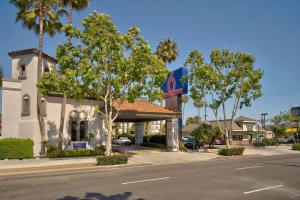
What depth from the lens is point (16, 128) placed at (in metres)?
26.1

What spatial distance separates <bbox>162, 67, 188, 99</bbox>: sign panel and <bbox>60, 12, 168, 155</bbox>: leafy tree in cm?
945

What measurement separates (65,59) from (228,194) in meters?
14.9

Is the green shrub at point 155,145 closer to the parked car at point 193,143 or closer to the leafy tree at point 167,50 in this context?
the parked car at point 193,143

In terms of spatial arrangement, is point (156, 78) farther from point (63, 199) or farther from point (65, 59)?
point (63, 199)

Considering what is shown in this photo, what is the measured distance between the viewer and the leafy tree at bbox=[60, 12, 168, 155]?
20703mm

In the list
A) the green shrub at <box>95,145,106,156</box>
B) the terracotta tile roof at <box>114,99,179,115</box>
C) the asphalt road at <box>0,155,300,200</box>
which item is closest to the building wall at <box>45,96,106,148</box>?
the green shrub at <box>95,145,106,156</box>

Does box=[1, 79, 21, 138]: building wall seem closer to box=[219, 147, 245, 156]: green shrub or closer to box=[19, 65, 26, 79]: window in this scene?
box=[19, 65, 26, 79]: window

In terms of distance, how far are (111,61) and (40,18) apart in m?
8.67

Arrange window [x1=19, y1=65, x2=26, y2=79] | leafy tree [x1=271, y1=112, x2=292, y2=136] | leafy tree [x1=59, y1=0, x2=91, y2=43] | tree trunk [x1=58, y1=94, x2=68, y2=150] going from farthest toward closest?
leafy tree [x1=271, y1=112, x2=292, y2=136], leafy tree [x1=59, y1=0, x2=91, y2=43], window [x1=19, y1=65, x2=26, y2=79], tree trunk [x1=58, y1=94, x2=68, y2=150]

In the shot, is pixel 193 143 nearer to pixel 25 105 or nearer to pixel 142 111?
pixel 142 111

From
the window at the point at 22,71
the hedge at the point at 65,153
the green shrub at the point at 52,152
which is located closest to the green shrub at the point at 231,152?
the hedge at the point at 65,153

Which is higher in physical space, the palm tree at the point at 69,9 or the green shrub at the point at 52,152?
the palm tree at the point at 69,9

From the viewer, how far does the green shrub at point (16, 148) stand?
22.5m

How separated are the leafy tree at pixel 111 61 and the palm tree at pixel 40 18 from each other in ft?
16.9
